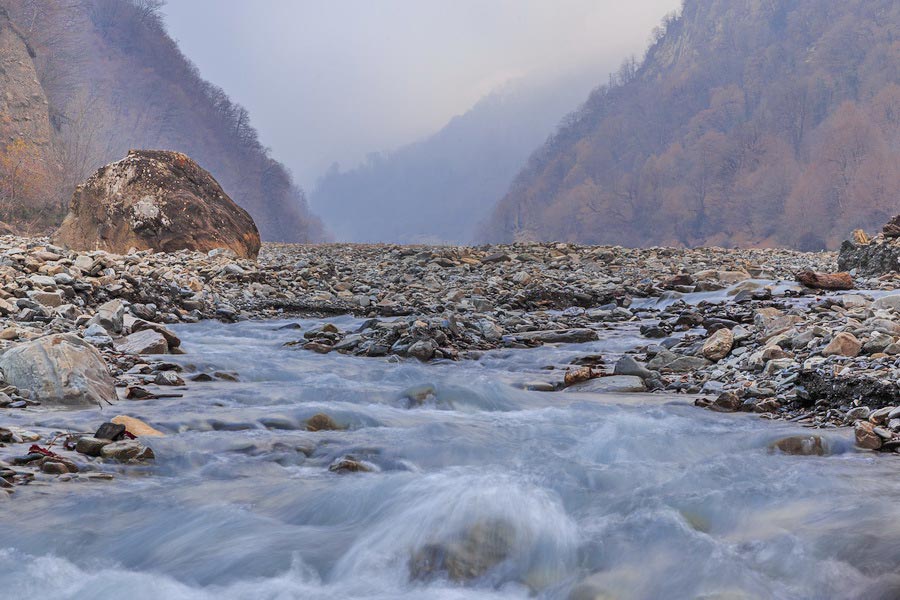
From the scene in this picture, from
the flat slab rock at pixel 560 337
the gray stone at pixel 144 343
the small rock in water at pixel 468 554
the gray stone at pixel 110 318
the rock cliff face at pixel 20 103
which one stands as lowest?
the small rock in water at pixel 468 554

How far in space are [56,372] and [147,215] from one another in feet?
32.6

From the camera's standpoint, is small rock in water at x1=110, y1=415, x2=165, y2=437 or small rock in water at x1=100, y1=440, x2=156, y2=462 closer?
small rock in water at x1=100, y1=440, x2=156, y2=462

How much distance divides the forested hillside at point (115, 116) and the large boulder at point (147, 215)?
13170mm

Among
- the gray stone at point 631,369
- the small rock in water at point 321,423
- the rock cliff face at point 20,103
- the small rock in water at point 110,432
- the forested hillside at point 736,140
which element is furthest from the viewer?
the forested hillside at point 736,140

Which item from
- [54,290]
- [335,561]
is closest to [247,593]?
[335,561]

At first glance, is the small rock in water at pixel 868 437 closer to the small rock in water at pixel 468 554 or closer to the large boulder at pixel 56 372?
the small rock in water at pixel 468 554

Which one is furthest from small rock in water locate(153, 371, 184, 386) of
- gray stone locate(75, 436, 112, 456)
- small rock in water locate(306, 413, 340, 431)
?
gray stone locate(75, 436, 112, 456)

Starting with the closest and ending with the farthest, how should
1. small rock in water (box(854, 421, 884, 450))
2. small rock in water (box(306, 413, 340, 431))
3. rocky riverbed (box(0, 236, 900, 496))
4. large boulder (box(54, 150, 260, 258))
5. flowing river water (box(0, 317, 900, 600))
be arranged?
1. flowing river water (box(0, 317, 900, 600))
2. small rock in water (box(854, 421, 884, 450))
3. rocky riverbed (box(0, 236, 900, 496))
4. small rock in water (box(306, 413, 340, 431))
5. large boulder (box(54, 150, 260, 258))

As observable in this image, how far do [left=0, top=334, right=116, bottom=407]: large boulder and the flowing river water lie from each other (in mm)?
209

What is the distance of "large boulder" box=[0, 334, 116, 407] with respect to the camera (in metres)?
4.85

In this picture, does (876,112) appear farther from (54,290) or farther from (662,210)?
(54,290)

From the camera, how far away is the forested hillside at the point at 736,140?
57.9m

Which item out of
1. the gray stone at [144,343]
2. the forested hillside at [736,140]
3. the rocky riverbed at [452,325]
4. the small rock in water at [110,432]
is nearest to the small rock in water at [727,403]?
the rocky riverbed at [452,325]

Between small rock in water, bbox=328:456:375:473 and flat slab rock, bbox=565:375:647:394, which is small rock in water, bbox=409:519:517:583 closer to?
small rock in water, bbox=328:456:375:473
